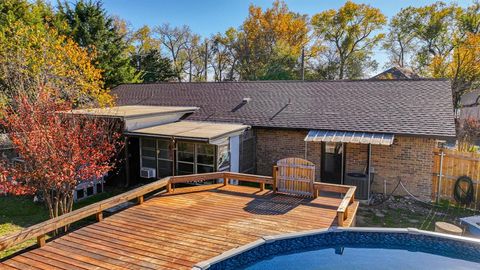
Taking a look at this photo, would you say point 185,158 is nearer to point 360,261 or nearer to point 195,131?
point 195,131

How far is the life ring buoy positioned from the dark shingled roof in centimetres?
185

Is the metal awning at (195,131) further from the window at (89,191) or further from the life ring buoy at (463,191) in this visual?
the life ring buoy at (463,191)

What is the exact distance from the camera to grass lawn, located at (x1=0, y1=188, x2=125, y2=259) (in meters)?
10.0

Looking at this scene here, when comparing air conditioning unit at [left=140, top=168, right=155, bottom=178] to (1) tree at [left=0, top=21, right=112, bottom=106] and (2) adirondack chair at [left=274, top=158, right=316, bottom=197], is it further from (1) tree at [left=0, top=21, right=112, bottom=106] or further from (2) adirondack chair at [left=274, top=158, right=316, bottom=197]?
(2) adirondack chair at [left=274, top=158, right=316, bottom=197]

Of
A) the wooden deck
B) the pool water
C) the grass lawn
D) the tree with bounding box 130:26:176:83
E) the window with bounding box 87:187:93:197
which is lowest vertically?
the grass lawn

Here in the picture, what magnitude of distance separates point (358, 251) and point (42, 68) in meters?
12.9

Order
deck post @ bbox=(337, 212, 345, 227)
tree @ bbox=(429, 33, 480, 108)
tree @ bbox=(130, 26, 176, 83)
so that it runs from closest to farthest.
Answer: deck post @ bbox=(337, 212, 345, 227) → tree @ bbox=(429, 33, 480, 108) → tree @ bbox=(130, 26, 176, 83)

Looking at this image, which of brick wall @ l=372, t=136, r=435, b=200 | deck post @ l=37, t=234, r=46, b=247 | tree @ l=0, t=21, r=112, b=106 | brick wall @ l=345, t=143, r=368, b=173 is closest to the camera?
deck post @ l=37, t=234, r=46, b=247

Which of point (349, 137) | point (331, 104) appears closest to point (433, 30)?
point (331, 104)

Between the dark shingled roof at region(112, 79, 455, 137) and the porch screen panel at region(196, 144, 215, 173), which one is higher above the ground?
the dark shingled roof at region(112, 79, 455, 137)

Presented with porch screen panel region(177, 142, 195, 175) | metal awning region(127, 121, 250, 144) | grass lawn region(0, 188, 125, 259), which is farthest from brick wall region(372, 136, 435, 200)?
grass lawn region(0, 188, 125, 259)

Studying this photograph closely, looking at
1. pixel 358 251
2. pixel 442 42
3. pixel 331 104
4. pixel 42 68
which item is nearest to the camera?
pixel 358 251

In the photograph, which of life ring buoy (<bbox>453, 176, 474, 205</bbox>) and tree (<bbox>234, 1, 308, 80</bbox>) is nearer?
life ring buoy (<bbox>453, 176, 474, 205</bbox>)

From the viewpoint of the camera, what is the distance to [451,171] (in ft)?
40.5
